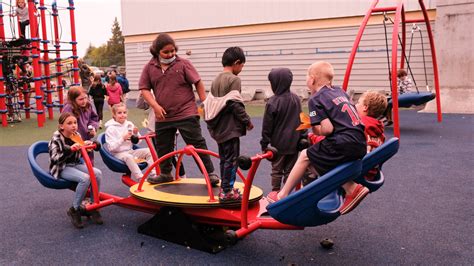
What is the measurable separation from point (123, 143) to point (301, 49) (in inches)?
480

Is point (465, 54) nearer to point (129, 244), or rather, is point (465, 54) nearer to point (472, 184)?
point (472, 184)

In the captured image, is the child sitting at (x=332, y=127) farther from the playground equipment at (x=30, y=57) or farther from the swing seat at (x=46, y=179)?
the playground equipment at (x=30, y=57)

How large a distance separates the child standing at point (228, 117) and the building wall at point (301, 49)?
1131 cm

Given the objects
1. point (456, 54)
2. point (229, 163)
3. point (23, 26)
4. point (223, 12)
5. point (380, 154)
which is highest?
point (223, 12)

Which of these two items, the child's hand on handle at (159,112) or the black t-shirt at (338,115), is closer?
the black t-shirt at (338,115)

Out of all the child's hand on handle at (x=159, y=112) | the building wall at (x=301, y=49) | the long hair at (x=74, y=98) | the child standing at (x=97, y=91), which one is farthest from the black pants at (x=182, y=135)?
the building wall at (x=301, y=49)

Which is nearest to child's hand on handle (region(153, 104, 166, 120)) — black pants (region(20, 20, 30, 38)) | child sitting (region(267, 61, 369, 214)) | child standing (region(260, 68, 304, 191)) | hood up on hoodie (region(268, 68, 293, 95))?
child standing (region(260, 68, 304, 191))

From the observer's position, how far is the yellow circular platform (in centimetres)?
379

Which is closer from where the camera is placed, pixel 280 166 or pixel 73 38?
pixel 280 166

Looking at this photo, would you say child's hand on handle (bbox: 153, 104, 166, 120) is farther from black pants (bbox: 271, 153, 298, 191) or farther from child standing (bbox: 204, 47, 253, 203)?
black pants (bbox: 271, 153, 298, 191)

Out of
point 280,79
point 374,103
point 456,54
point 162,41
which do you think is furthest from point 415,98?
point 162,41

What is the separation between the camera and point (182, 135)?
14.6ft

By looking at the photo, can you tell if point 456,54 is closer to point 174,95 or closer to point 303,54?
point 303,54

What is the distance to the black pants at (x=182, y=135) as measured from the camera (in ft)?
14.5
